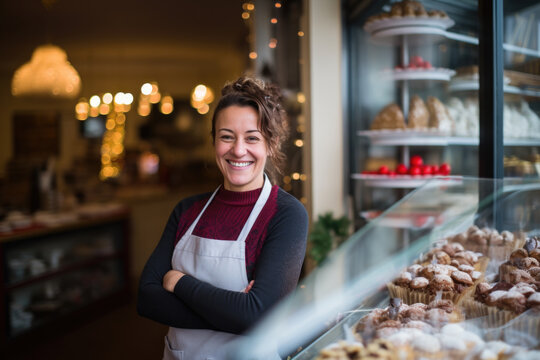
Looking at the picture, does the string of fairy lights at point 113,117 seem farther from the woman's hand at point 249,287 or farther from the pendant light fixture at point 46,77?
the woman's hand at point 249,287

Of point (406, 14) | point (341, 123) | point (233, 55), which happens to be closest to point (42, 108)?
point (233, 55)

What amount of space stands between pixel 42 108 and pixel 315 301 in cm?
931

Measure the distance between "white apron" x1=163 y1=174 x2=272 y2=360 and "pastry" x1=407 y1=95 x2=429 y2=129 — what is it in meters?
1.58

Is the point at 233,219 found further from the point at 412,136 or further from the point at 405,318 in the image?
the point at 412,136

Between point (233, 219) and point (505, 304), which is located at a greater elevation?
point (233, 219)

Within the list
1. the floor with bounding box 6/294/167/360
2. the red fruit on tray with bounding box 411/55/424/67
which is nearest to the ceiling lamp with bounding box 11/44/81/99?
the floor with bounding box 6/294/167/360

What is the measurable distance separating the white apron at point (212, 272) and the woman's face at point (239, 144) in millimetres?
105

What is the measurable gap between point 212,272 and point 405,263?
62 centimetres

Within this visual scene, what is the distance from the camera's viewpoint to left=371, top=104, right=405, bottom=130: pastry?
2831mm

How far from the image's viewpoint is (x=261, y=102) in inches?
57.1

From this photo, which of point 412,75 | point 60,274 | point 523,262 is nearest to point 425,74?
point 412,75

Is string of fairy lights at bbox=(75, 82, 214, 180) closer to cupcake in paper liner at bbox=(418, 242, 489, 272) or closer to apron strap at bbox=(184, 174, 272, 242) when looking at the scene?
apron strap at bbox=(184, 174, 272, 242)

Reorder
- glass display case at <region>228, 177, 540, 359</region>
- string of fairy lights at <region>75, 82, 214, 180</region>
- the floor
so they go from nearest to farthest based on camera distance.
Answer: glass display case at <region>228, 177, 540, 359</region> < the floor < string of fairy lights at <region>75, 82, 214, 180</region>

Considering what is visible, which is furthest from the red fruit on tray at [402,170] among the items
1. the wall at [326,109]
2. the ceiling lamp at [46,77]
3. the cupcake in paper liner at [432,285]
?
the ceiling lamp at [46,77]
